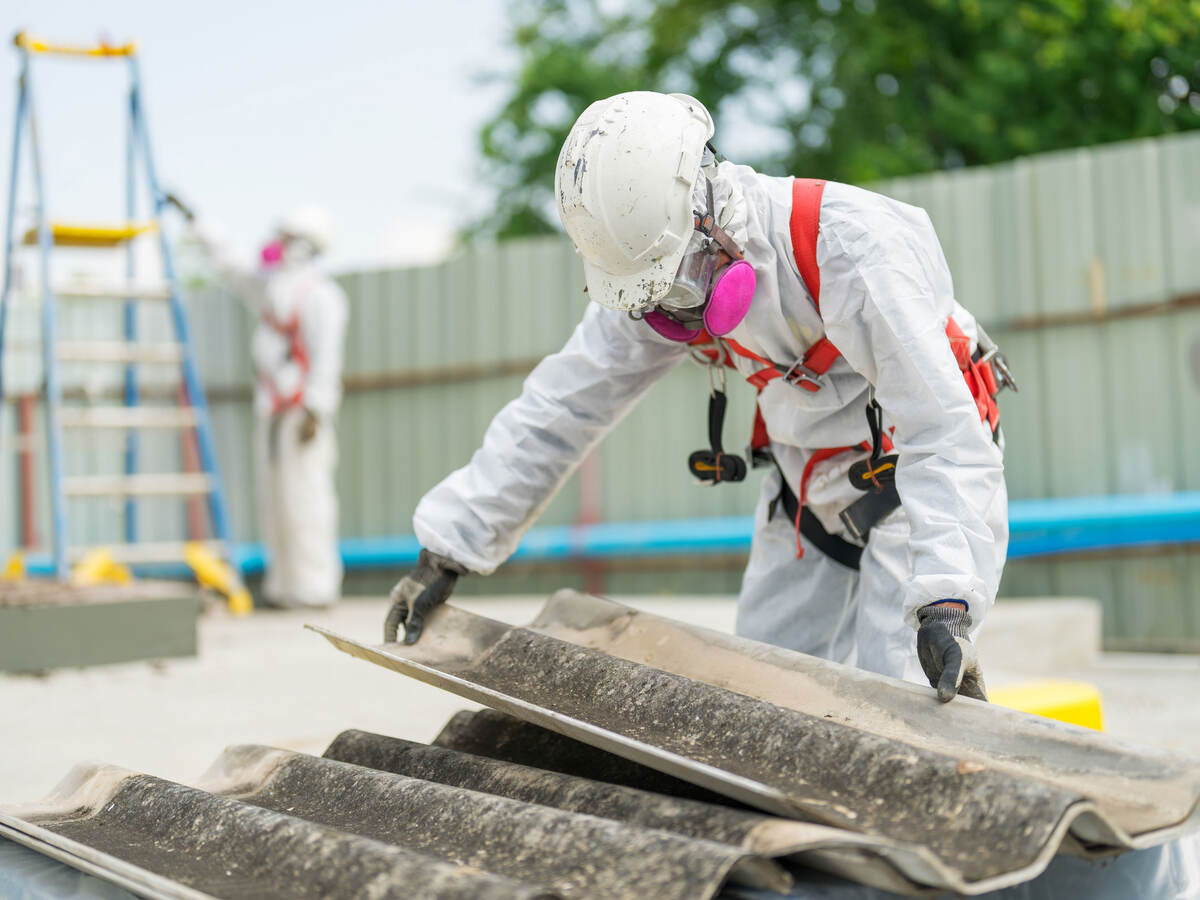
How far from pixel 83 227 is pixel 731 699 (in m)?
5.43

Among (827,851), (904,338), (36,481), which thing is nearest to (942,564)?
(904,338)

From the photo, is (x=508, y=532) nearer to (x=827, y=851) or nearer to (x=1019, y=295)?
(x=827, y=851)

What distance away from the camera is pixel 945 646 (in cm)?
202

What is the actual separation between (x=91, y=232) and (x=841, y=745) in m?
5.75

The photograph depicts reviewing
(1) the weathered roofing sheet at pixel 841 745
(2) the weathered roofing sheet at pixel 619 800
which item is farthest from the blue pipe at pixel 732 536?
(2) the weathered roofing sheet at pixel 619 800

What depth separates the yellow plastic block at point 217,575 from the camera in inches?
274

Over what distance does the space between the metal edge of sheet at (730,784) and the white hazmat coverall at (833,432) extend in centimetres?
53

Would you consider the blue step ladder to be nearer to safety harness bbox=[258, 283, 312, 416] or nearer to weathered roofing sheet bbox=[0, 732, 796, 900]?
safety harness bbox=[258, 283, 312, 416]

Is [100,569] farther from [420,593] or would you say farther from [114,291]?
[420,593]

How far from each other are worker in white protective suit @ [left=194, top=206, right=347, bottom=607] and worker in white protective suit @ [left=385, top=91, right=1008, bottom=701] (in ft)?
14.9

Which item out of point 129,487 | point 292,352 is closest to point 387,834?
point 129,487

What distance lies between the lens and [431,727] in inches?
154

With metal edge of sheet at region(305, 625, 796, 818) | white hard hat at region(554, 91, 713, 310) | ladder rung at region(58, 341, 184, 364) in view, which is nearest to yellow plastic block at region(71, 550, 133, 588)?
ladder rung at region(58, 341, 184, 364)

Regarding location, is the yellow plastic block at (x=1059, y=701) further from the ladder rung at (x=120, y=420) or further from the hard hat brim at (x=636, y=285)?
the ladder rung at (x=120, y=420)
